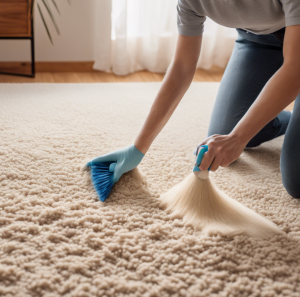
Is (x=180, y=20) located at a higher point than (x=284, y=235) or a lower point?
higher

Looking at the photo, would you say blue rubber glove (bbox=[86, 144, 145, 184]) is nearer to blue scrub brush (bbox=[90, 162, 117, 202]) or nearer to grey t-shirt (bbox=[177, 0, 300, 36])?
blue scrub brush (bbox=[90, 162, 117, 202])

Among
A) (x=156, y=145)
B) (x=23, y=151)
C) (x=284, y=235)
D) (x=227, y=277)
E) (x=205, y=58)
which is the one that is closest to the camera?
(x=227, y=277)

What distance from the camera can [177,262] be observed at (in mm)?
751

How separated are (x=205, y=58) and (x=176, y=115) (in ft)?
3.04

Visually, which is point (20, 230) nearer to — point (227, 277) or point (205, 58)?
point (227, 277)

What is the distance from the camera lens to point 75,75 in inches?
84.7

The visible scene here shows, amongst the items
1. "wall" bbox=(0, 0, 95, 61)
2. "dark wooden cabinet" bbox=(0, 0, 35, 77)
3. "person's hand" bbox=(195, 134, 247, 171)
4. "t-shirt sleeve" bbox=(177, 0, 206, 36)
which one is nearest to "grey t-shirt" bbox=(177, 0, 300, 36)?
"t-shirt sleeve" bbox=(177, 0, 206, 36)

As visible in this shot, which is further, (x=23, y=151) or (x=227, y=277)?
(x=23, y=151)

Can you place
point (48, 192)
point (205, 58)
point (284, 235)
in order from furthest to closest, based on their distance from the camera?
point (205, 58) → point (48, 192) → point (284, 235)

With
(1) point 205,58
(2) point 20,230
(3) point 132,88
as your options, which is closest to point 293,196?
(2) point 20,230

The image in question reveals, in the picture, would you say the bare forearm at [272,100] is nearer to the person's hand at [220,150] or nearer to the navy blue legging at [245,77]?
the person's hand at [220,150]

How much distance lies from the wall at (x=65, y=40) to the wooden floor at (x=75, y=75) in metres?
0.04

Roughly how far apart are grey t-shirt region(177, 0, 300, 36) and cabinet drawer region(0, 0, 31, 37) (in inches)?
46.3

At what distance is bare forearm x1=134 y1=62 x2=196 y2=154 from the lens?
0.99m
